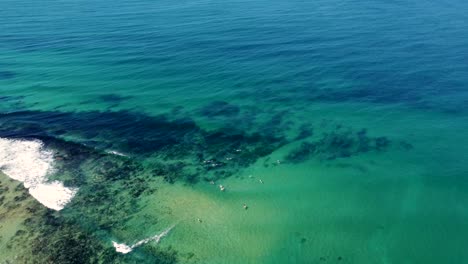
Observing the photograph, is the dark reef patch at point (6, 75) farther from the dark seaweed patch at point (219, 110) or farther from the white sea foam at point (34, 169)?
the dark seaweed patch at point (219, 110)

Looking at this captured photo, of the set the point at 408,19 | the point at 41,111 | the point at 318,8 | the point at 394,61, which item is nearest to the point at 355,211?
the point at 394,61

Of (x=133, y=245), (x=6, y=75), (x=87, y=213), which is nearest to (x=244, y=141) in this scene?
(x=133, y=245)

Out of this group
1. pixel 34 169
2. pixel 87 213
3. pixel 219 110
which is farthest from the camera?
pixel 219 110

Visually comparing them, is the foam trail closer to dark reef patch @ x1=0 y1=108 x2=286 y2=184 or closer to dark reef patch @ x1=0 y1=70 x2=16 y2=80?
dark reef patch @ x1=0 y1=108 x2=286 y2=184

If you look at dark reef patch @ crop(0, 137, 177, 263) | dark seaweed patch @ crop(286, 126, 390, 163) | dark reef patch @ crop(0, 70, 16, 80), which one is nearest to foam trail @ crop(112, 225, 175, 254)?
dark reef patch @ crop(0, 137, 177, 263)

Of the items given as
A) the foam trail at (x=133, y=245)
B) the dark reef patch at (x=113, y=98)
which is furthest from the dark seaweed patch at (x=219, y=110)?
the foam trail at (x=133, y=245)

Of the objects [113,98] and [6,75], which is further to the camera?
[6,75]

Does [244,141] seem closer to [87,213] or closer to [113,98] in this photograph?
[87,213]
